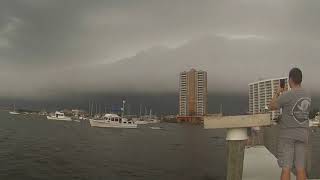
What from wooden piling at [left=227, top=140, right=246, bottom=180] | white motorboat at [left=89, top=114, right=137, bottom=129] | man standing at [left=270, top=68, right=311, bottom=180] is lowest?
white motorboat at [left=89, top=114, right=137, bottom=129]

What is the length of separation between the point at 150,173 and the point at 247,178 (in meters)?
22.5

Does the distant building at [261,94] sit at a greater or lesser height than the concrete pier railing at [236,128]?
greater

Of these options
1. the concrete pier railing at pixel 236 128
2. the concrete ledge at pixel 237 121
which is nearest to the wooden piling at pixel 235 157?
the concrete pier railing at pixel 236 128

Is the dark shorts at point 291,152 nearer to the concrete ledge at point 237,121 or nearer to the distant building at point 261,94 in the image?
the concrete ledge at point 237,121

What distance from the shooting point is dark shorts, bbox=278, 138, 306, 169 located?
28.4ft

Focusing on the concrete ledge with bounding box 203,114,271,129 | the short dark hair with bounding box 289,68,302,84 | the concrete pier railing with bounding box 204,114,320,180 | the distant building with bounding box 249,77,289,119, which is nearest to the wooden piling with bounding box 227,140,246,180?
the concrete pier railing with bounding box 204,114,320,180

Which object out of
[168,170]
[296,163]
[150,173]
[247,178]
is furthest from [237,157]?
[168,170]

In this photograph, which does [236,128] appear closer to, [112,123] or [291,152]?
[291,152]

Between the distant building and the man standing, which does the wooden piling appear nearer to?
the man standing

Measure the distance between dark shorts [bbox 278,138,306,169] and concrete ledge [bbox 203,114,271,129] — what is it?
0.61 m

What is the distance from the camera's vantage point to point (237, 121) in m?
9.11

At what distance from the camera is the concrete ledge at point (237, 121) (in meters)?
9.08

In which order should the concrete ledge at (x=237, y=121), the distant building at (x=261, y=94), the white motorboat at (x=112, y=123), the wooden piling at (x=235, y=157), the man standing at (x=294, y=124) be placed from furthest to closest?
1. the white motorboat at (x=112, y=123)
2. the distant building at (x=261, y=94)
3. the wooden piling at (x=235, y=157)
4. the concrete ledge at (x=237, y=121)
5. the man standing at (x=294, y=124)

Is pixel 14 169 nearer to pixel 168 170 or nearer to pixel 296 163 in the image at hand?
pixel 168 170
